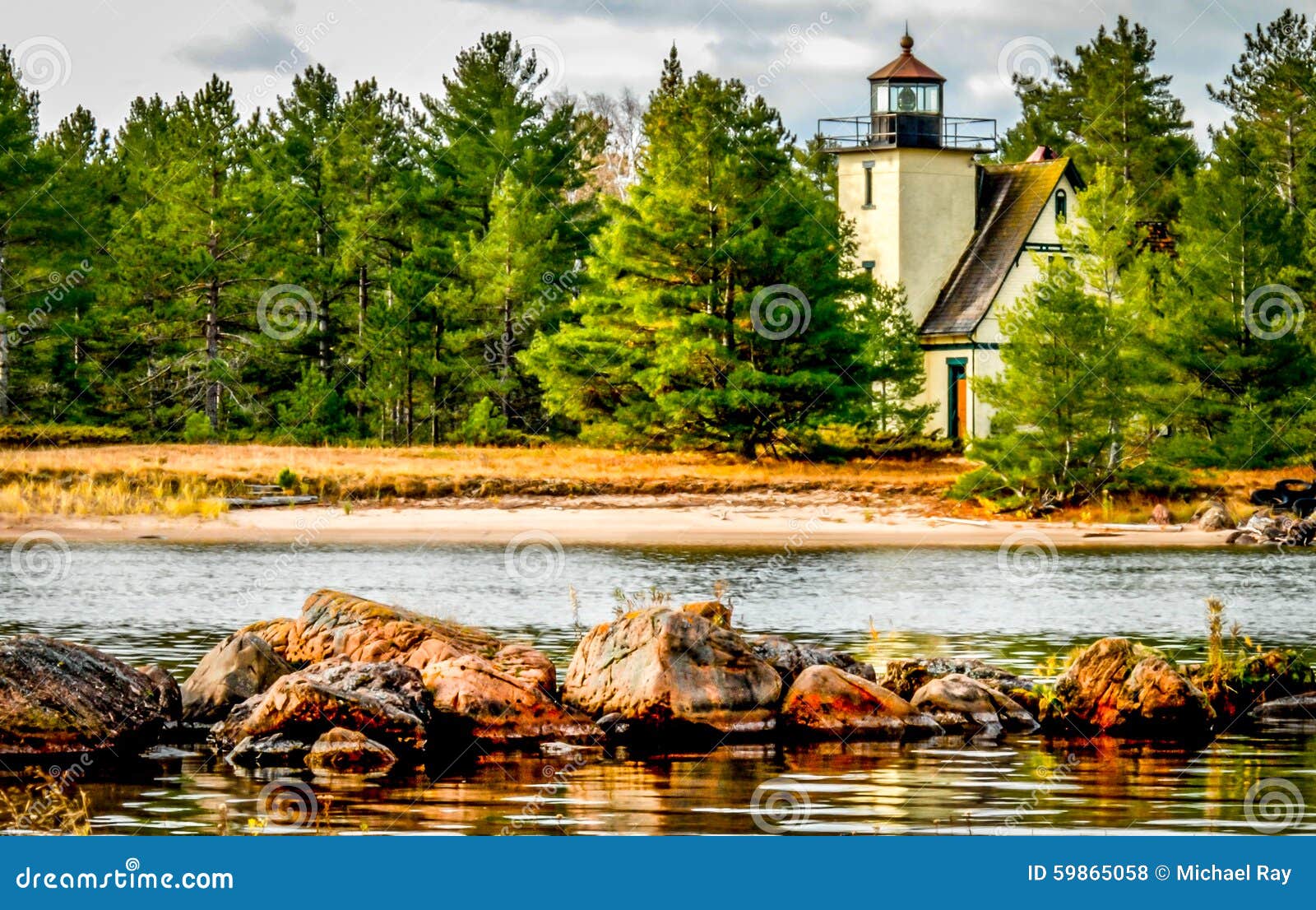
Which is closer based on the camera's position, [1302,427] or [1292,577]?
[1292,577]

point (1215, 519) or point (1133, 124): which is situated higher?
point (1133, 124)

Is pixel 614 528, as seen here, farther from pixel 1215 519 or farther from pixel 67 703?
pixel 67 703

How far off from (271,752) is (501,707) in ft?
6.77

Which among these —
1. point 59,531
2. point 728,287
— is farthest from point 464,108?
point 59,531

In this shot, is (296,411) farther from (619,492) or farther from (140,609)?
(140,609)

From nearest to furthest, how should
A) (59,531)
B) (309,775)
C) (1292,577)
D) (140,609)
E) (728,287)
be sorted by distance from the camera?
(309,775) < (140,609) < (1292,577) < (59,531) < (728,287)

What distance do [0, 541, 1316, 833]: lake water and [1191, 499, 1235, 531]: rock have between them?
3.77 metres

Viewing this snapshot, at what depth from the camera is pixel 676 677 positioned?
16406mm

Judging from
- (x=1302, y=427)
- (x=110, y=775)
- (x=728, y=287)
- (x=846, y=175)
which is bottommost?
(x=110, y=775)

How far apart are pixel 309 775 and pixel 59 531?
26069 millimetres

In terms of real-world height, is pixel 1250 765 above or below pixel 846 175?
below

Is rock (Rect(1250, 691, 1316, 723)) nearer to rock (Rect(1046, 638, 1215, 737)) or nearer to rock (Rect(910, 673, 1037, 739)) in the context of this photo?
rock (Rect(1046, 638, 1215, 737))

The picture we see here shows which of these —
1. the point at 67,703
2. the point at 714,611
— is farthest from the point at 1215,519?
the point at 67,703

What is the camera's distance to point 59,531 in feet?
128
